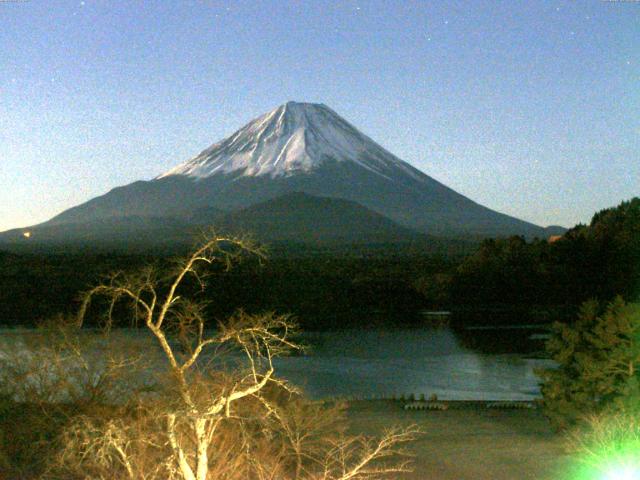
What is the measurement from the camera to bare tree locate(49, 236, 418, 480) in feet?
16.5

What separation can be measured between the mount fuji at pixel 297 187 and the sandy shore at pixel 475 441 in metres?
69.0

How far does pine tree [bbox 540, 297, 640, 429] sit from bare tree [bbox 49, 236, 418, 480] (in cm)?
257

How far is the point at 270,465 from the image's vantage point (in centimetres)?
804

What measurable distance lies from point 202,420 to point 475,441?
21.5 ft

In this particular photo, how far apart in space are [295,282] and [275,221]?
3882 cm

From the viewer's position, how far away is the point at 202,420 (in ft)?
16.4

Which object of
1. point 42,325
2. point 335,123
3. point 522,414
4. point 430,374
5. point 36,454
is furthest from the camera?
point 335,123

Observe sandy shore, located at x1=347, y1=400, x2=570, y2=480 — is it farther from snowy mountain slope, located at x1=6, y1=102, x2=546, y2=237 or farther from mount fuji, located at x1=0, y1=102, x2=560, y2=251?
snowy mountain slope, located at x1=6, y1=102, x2=546, y2=237

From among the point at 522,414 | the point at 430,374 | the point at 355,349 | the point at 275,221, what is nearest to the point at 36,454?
the point at 522,414

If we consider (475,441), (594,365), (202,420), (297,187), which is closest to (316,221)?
(297,187)

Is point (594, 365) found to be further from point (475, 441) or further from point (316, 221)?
point (316, 221)

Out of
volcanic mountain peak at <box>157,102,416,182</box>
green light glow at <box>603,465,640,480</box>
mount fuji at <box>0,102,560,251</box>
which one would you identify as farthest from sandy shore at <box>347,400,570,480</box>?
volcanic mountain peak at <box>157,102,416,182</box>

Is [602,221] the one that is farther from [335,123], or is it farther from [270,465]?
[335,123]

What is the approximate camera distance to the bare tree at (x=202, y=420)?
16.5ft
